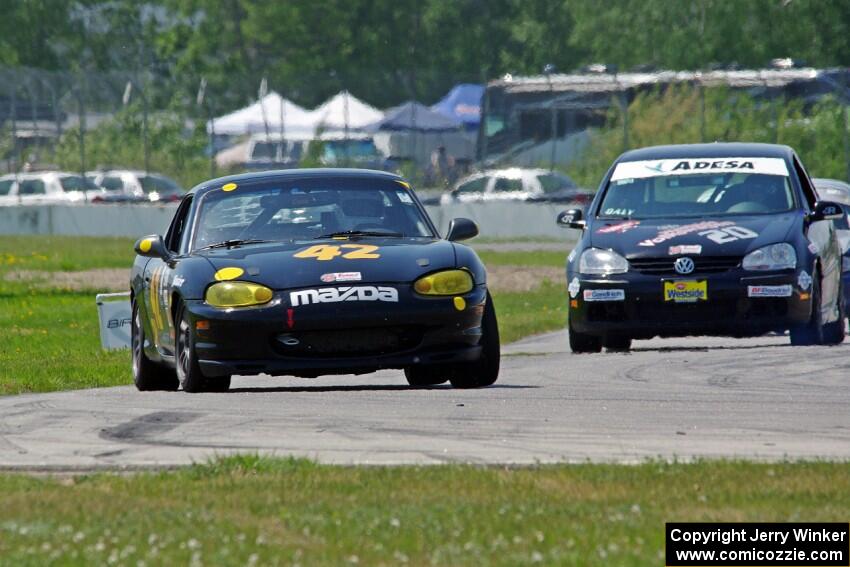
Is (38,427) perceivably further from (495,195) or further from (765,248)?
(495,195)

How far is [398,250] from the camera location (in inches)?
471

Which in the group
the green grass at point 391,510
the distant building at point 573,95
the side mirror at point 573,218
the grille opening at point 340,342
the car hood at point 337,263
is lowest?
the distant building at point 573,95

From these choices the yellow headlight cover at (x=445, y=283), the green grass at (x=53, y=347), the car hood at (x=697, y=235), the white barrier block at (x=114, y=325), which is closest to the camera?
the yellow headlight cover at (x=445, y=283)

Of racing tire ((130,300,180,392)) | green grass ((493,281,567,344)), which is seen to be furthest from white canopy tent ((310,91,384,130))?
racing tire ((130,300,180,392))

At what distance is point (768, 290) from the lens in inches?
586

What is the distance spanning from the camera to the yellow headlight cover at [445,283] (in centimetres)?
1168

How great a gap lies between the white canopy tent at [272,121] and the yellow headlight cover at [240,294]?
33189 millimetres

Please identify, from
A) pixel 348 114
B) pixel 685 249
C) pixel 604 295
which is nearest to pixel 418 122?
pixel 348 114

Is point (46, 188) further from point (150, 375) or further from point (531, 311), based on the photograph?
point (150, 375)

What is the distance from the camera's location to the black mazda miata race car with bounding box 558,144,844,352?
14938mm

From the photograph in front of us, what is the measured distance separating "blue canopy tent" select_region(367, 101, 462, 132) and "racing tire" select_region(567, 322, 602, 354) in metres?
30.6

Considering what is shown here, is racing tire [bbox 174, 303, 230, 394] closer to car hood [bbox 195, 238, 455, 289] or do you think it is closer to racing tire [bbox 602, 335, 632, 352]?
car hood [bbox 195, 238, 455, 289]

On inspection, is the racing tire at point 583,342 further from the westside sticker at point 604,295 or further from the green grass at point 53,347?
the green grass at point 53,347

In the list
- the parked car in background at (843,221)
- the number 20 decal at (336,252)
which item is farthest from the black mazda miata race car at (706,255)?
the number 20 decal at (336,252)
